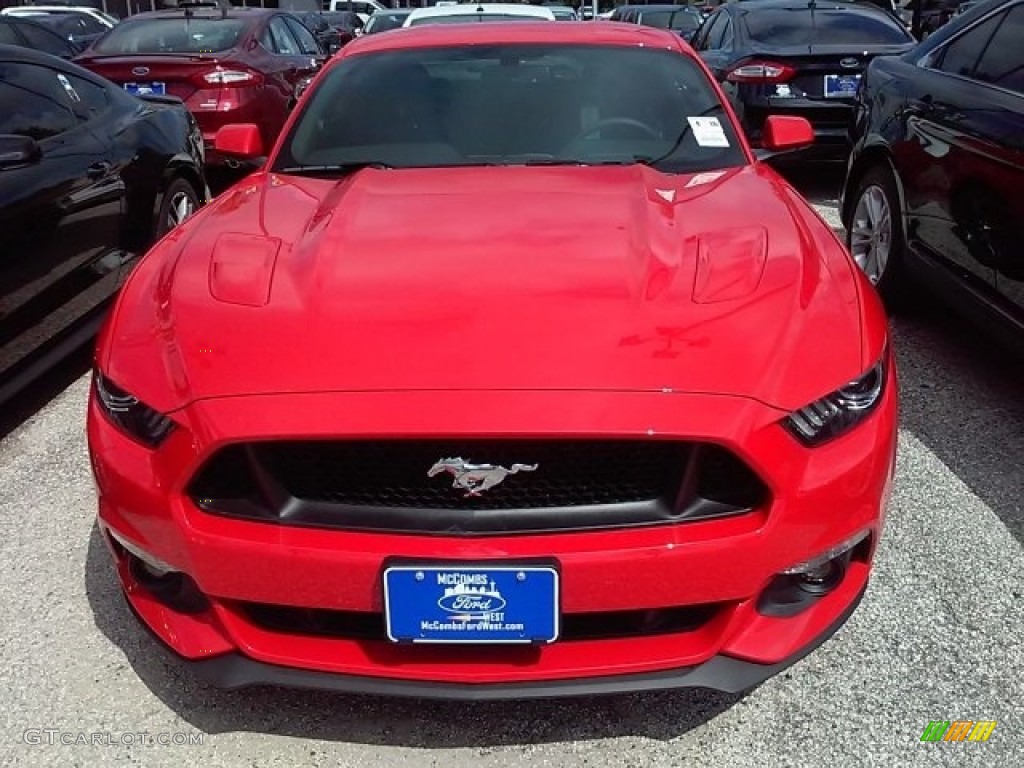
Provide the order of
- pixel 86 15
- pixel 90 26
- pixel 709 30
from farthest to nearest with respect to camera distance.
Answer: pixel 86 15 < pixel 90 26 < pixel 709 30

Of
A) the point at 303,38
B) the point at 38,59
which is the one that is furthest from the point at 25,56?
the point at 303,38

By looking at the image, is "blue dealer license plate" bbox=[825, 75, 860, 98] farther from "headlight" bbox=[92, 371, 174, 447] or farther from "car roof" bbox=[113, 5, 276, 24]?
"headlight" bbox=[92, 371, 174, 447]

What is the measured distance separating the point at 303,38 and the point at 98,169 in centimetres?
625

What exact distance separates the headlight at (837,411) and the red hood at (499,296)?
0.10ft

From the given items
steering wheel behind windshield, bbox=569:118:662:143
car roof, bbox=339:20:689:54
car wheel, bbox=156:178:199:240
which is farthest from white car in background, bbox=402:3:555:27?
steering wheel behind windshield, bbox=569:118:662:143

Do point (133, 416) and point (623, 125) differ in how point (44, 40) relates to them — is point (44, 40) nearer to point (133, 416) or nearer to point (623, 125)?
point (623, 125)

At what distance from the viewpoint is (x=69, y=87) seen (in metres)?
4.53

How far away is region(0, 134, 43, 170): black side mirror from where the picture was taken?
355 cm

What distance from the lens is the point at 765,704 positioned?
7.57 feet

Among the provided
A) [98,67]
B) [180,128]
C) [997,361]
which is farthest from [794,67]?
[98,67]

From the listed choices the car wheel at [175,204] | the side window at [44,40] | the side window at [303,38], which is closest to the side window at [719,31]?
the side window at [303,38]

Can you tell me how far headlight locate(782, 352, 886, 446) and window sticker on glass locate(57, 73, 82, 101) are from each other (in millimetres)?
3802
